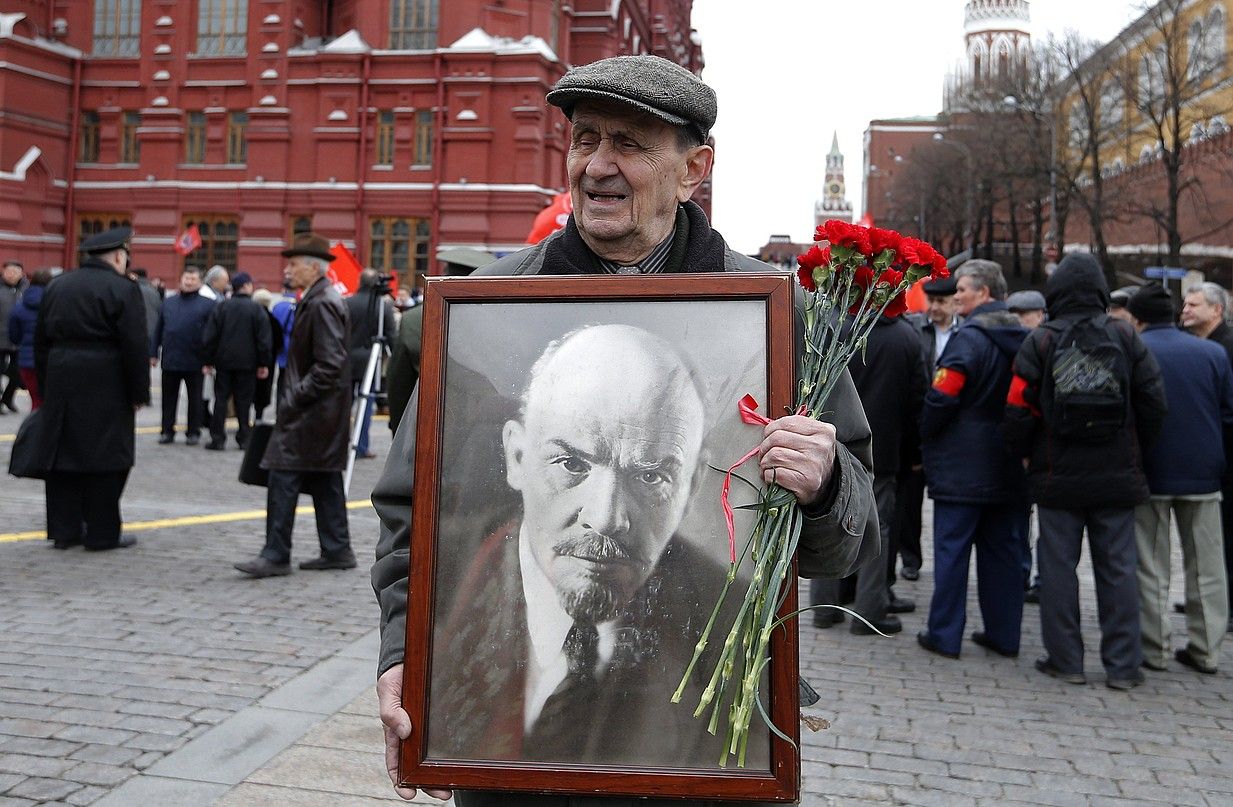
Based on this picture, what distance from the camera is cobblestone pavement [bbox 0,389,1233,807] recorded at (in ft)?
14.7

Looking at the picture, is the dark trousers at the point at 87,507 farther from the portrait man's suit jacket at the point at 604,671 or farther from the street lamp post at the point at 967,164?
the street lamp post at the point at 967,164

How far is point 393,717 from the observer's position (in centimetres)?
204

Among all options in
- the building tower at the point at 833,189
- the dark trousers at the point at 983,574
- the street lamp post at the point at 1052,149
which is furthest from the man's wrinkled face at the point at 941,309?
the building tower at the point at 833,189

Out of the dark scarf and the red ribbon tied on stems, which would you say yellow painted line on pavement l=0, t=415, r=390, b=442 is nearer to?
the dark scarf

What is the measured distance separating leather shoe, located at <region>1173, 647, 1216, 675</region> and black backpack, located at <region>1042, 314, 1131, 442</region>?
59.4 inches

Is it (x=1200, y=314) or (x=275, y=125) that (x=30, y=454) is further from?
(x=275, y=125)

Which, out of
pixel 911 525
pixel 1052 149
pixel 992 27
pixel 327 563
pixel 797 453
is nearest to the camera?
pixel 797 453

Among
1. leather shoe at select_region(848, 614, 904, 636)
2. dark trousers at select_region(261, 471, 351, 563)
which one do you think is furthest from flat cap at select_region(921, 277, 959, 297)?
dark trousers at select_region(261, 471, 351, 563)

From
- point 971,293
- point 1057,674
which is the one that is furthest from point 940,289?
point 1057,674

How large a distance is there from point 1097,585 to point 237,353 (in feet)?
36.7

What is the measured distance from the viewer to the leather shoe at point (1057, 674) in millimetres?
6262

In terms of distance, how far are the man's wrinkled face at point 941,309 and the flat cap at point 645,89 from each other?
7.22 metres

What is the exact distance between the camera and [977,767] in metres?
4.81

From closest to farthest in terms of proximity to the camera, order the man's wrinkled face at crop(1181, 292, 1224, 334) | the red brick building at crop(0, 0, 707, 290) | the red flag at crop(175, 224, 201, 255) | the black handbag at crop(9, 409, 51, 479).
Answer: the man's wrinkled face at crop(1181, 292, 1224, 334)
the black handbag at crop(9, 409, 51, 479)
the red flag at crop(175, 224, 201, 255)
the red brick building at crop(0, 0, 707, 290)
